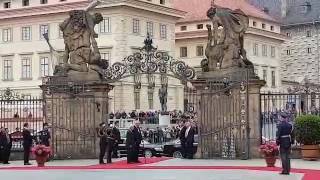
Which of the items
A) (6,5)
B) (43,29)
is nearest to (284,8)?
(43,29)

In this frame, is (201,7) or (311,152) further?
(201,7)

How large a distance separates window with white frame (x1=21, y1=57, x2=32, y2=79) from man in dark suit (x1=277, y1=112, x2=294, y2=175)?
60.4 m

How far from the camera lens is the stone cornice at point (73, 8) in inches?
2822

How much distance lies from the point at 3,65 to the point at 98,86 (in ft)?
181

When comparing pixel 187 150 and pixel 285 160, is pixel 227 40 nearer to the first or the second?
pixel 187 150

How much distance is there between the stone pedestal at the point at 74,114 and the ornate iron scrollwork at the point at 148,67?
2.08 feet

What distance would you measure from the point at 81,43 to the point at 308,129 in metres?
9.08

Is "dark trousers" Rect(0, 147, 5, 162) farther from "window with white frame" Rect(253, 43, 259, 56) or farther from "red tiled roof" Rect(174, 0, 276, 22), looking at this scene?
"window with white frame" Rect(253, 43, 259, 56)

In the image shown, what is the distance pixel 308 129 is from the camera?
2444 cm

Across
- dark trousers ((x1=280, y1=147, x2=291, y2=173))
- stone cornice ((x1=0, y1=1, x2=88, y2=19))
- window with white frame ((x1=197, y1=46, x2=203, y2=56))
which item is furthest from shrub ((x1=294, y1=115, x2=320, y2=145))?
window with white frame ((x1=197, y1=46, x2=203, y2=56))

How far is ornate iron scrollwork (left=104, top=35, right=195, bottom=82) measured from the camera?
26.7 m

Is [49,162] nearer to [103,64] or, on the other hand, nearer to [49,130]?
[49,130]

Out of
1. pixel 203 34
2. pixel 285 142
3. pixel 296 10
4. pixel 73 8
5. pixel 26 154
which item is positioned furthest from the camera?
pixel 296 10

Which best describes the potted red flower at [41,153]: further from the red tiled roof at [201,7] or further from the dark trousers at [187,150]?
the red tiled roof at [201,7]
